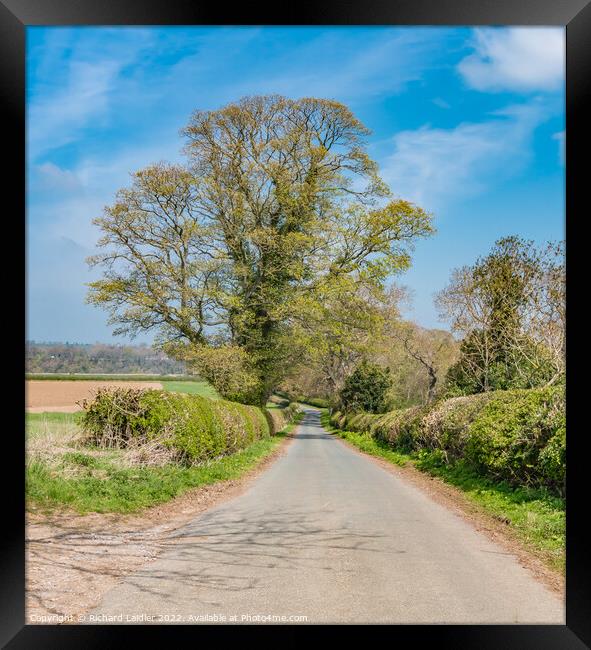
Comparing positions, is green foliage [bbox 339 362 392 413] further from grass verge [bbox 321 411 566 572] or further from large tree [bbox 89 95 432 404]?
grass verge [bbox 321 411 566 572]

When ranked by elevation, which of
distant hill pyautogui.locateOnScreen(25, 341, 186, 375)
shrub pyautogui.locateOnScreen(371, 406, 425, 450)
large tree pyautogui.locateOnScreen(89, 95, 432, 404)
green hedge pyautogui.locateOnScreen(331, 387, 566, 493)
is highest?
large tree pyautogui.locateOnScreen(89, 95, 432, 404)

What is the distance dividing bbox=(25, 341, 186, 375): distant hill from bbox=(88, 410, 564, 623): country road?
8.01 ft

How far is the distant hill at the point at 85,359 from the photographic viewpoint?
20.9ft

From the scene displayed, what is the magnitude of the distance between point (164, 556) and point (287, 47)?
4.91 metres

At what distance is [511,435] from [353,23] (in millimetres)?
5986

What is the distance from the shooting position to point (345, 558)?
495cm

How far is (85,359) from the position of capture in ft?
26.5

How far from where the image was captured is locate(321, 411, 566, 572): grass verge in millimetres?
5367

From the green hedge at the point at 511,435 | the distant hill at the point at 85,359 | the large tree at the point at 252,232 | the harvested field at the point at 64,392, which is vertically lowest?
the green hedge at the point at 511,435

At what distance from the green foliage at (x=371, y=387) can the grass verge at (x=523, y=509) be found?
49.1 ft

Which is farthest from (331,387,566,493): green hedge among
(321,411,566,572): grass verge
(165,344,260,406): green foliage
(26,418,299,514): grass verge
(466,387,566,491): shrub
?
(165,344,260,406): green foliage

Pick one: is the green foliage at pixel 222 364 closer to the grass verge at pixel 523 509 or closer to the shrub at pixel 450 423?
the shrub at pixel 450 423

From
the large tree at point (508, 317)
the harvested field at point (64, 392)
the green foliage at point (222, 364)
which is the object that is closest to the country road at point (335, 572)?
the harvested field at point (64, 392)

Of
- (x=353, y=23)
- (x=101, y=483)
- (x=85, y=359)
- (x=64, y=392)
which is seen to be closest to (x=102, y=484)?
(x=101, y=483)
